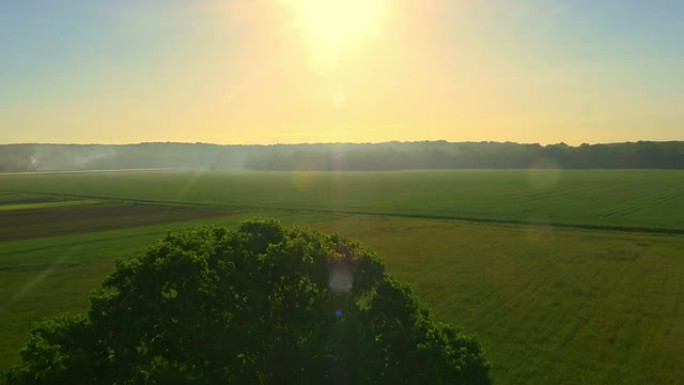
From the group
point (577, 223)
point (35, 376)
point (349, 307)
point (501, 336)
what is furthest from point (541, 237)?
point (35, 376)

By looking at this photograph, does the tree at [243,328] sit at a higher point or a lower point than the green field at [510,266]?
higher

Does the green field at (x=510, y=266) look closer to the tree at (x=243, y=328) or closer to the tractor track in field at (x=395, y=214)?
the tractor track in field at (x=395, y=214)

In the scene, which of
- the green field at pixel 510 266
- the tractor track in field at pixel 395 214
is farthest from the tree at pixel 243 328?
the tractor track in field at pixel 395 214

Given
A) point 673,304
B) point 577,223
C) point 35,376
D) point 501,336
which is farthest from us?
point 577,223

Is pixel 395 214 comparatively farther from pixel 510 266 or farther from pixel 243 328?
pixel 243 328

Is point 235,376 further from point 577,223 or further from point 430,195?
point 430,195
